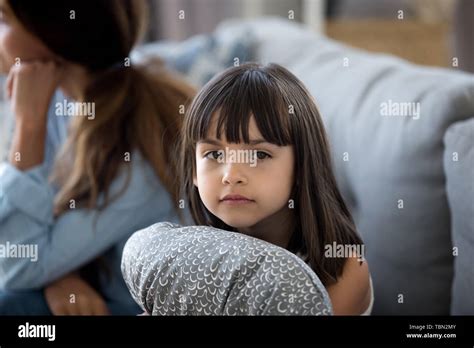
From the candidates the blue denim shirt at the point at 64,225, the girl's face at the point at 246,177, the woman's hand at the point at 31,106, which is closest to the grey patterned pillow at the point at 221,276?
the girl's face at the point at 246,177

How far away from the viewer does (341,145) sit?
92 centimetres

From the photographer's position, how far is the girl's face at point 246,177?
644 mm

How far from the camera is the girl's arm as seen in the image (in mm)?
673

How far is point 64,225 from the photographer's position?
866mm

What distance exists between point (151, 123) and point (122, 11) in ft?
0.51

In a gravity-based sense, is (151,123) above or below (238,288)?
above

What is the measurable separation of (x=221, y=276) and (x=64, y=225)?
1.07 feet

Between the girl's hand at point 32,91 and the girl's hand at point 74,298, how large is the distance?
0.67ft

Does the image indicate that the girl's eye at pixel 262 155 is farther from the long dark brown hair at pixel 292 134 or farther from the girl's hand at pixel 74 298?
the girl's hand at pixel 74 298
